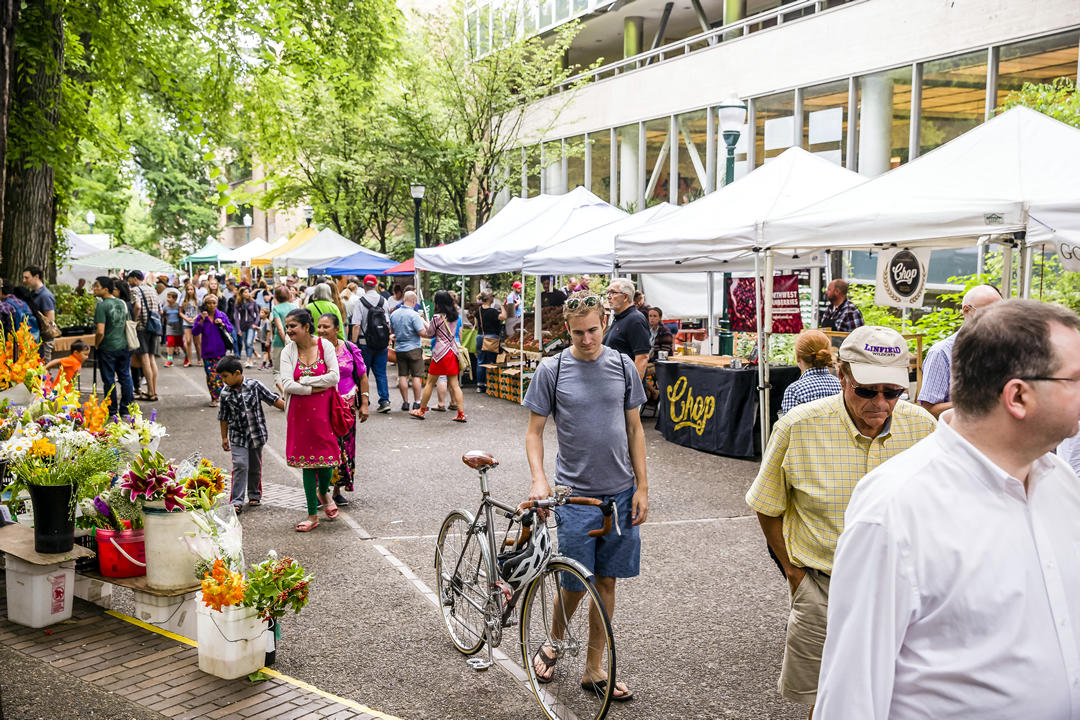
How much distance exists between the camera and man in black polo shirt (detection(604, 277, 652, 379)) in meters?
9.37

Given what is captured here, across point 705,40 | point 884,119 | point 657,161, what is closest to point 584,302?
point 884,119

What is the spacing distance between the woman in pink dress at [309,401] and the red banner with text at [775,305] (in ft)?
16.8

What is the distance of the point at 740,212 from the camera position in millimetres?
10344

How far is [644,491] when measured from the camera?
15.8 ft

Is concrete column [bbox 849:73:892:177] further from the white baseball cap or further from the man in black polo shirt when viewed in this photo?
the white baseball cap

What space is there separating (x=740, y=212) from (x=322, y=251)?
18.6m

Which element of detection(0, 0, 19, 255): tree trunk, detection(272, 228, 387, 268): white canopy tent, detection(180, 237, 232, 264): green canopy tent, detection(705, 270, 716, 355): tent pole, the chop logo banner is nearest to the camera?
detection(0, 0, 19, 255): tree trunk

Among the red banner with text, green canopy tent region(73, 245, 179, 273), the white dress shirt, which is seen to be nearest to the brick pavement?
the white dress shirt

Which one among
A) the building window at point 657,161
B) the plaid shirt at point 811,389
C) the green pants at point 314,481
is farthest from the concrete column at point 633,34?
the plaid shirt at point 811,389

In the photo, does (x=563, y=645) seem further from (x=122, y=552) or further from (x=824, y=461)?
(x=122, y=552)

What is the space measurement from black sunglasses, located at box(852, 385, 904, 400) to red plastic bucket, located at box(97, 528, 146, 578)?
4173mm

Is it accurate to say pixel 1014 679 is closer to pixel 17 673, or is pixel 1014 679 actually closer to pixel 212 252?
pixel 17 673

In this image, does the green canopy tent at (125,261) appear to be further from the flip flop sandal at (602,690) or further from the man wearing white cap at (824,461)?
the man wearing white cap at (824,461)

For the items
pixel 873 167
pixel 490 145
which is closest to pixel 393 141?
pixel 490 145
